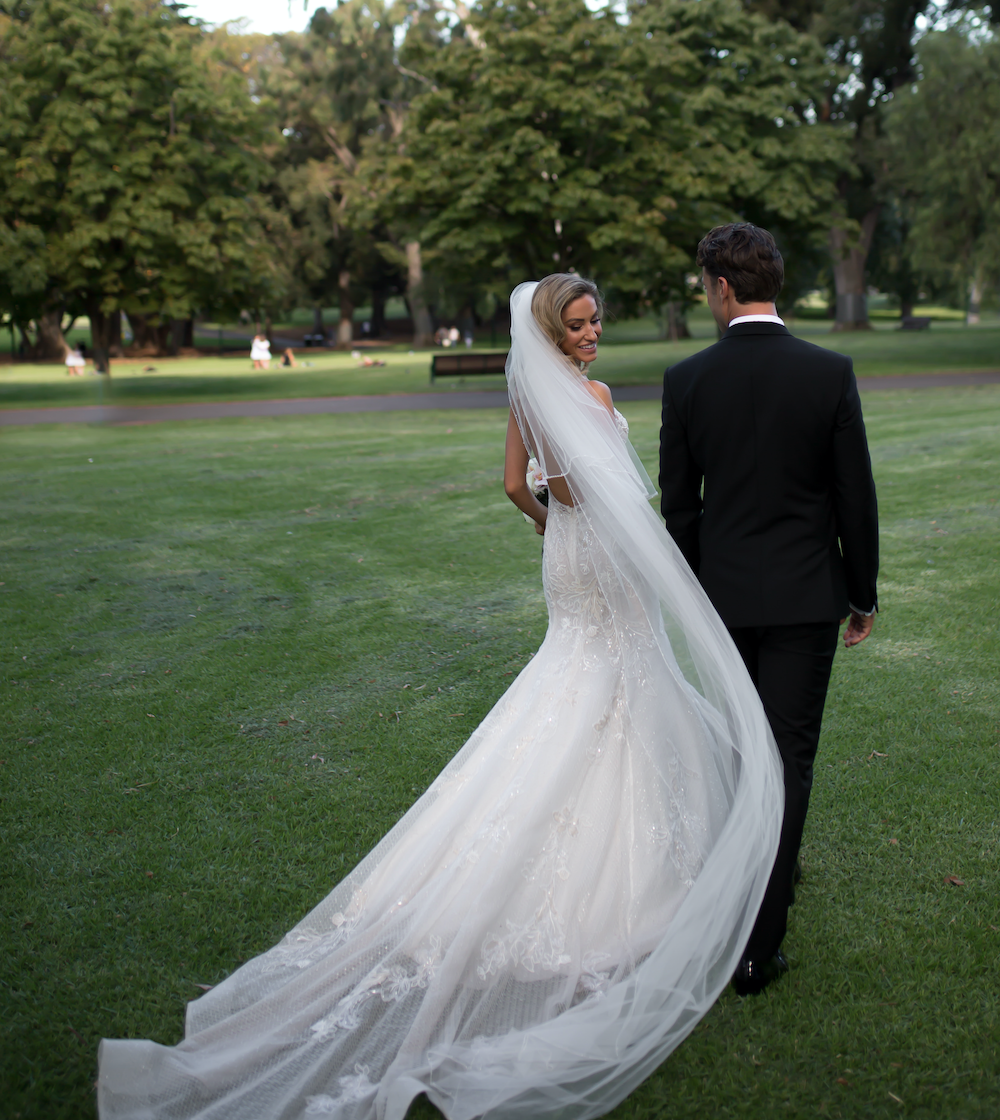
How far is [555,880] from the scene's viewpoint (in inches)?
129

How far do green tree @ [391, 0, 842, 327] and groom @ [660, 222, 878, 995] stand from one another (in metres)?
19.9

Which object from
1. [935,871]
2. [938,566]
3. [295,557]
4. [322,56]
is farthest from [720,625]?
[322,56]

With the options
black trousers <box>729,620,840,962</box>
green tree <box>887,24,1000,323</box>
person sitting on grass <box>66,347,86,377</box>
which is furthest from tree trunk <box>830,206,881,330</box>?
black trousers <box>729,620,840,962</box>

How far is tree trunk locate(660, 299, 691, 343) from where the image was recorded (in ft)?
174

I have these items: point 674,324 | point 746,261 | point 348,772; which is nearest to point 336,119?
point 674,324

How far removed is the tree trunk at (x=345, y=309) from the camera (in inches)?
2403

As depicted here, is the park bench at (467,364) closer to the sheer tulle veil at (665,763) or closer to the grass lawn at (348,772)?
the grass lawn at (348,772)

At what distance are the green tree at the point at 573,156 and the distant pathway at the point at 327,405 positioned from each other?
3061 millimetres

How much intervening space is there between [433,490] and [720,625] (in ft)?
30.7

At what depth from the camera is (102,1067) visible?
9.23 feet

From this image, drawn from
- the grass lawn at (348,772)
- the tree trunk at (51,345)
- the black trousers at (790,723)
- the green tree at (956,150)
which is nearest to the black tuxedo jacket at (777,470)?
the black trousers at (790,723)

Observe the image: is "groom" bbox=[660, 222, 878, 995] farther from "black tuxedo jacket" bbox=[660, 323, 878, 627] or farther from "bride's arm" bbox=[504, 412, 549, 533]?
"bride's arm" bbox=[504, 412, 549, 533]

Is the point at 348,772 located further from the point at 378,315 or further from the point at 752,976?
the point at 378,315

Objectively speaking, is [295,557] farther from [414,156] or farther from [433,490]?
[414,156]
